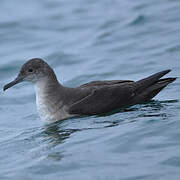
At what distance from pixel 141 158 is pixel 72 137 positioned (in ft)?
5.32

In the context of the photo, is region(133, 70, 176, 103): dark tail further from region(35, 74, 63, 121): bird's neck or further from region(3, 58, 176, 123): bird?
region(35, 74, 63, 121): bird's neck

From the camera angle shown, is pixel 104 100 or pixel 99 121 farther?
pixel 104 100

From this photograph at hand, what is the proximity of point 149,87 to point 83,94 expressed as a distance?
1.09 metres

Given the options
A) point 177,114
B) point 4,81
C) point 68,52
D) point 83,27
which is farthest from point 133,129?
point 83,27

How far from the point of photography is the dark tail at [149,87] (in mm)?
10112

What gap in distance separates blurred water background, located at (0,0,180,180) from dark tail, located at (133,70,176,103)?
0.54 feet

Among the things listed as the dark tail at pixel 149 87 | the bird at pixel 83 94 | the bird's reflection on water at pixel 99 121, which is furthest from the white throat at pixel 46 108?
the dark tail at pixel 149 87

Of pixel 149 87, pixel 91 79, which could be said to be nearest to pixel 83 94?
pixel 149 87

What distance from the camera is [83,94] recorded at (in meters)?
9.94

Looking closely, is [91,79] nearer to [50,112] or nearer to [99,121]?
[50,112]

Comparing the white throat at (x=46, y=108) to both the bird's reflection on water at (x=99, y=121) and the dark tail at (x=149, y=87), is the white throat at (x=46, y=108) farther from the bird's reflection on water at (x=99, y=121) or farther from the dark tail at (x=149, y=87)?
the dark tail at (x=149, y=87)

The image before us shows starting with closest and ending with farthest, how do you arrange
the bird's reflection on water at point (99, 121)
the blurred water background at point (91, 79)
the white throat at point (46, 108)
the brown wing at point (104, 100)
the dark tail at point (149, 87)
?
the blurred water background at point (91, 79) → the bird's reflection on water at point (99, 121) → the brown wing at point (104, 100) → the white throat at point (46, 108) → the dark tail at point (149, 87)

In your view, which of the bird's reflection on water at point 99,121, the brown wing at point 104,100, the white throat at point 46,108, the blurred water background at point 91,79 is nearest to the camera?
the blurred water background at point 91,79

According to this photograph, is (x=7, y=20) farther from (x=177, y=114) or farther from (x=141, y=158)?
(x=141, y=158)
